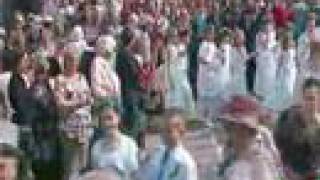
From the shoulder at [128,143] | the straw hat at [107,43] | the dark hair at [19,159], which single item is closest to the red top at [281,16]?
the straw hat at [107,43]

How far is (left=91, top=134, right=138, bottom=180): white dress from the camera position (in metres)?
8.63

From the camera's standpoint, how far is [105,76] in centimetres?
1266

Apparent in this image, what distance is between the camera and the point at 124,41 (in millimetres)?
13719

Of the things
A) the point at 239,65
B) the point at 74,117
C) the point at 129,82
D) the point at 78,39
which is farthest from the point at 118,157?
the point at 239,65

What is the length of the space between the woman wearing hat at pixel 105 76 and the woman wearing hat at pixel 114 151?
2.80 m

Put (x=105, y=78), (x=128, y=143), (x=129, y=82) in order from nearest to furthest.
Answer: (x=128, y=143) → (x=105, y=78) → (x=129, y=82)

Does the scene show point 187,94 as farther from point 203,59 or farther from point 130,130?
point 130,130

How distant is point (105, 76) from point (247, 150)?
16.2 feet

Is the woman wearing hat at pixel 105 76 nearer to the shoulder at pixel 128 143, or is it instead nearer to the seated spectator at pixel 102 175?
the shoulder at pixel 128 143

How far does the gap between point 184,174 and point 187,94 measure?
19.6 feet

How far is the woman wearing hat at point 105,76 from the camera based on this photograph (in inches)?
475

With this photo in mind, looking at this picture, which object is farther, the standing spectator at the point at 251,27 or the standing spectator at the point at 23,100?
the standing spectator at the point at 251,27

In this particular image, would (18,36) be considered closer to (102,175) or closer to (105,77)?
(105,77)

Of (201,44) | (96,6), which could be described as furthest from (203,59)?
(96,6)
